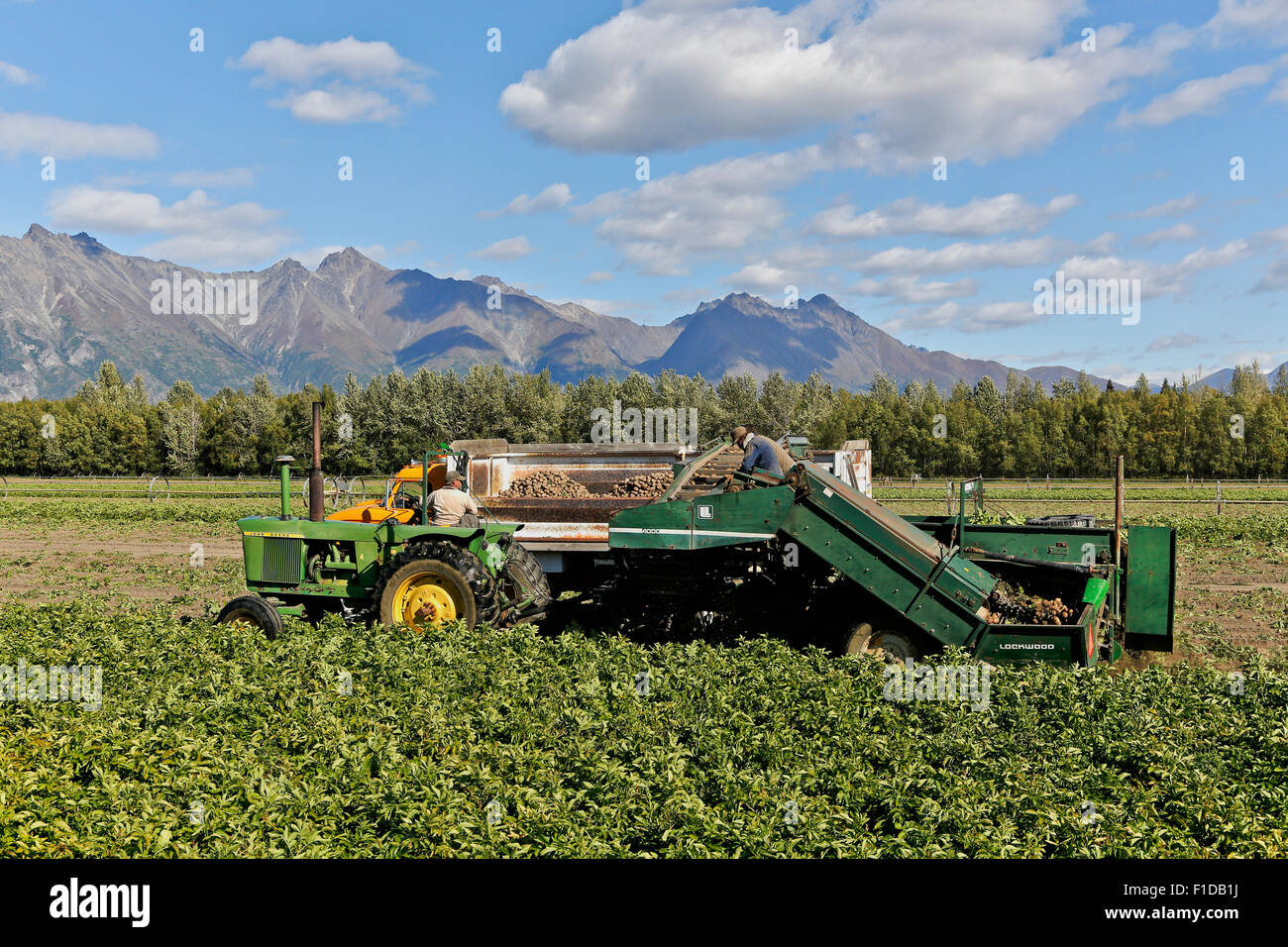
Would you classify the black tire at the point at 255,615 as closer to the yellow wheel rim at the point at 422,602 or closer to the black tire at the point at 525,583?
the yellow wheel rim at the point at 422,602

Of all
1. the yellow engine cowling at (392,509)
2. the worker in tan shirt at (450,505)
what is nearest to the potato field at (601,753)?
the worker in tan shirt at (450,505)

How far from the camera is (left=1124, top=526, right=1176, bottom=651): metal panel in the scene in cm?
1041

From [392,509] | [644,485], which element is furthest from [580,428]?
[392,509]

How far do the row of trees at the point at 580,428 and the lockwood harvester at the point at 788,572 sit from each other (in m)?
65.6

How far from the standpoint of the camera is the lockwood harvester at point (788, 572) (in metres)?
9.56

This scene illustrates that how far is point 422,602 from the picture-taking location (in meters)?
10.9

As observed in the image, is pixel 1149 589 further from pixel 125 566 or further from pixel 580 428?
pixel 580 428

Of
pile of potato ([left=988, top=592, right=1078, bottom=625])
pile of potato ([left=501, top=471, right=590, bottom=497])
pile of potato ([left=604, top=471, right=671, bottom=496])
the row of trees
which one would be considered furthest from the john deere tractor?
the row of trees

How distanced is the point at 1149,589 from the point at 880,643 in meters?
3.29

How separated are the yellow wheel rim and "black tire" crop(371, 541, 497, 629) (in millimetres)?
36

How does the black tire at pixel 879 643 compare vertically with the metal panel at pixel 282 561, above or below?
below
